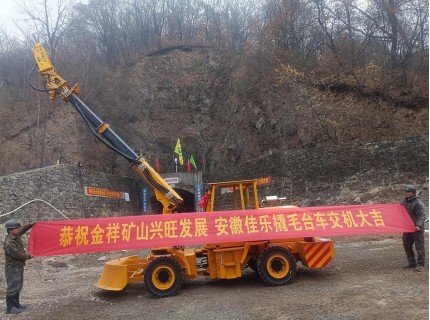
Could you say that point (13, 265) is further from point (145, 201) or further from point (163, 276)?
point (145, 201)

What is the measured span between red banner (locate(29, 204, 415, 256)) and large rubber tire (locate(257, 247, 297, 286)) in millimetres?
308

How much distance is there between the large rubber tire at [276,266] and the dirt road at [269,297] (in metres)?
0.19

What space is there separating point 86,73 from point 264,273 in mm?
24350

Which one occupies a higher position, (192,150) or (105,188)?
(192,150)

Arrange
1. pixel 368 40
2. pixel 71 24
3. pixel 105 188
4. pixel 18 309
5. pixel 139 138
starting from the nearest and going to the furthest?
pixel 18 309, pixel 105 188, pixel 368 40, pixel 139 138, pixel 71 24

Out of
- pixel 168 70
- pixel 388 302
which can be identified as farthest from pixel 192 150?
pixel 388 302

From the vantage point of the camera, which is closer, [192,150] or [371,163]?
[371,163]

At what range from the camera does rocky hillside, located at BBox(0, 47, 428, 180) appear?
20750mm

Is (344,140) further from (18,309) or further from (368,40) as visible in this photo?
(18,309)

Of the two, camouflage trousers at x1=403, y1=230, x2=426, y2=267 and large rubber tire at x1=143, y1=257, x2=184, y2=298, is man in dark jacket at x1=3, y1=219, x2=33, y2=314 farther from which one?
camouflage trousers at x1=403, y1=230, x2=426, y2=267

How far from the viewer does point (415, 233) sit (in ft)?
25.8

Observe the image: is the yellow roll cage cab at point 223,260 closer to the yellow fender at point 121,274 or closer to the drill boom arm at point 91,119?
the yellow fender at point 121,274

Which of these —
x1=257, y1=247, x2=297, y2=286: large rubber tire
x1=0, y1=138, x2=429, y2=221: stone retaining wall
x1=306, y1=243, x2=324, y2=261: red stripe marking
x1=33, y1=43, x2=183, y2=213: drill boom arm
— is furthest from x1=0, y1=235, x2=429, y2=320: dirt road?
x1=0, y1=138, x2=429, y2=221: stone retaining wall

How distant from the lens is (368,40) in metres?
23.2
